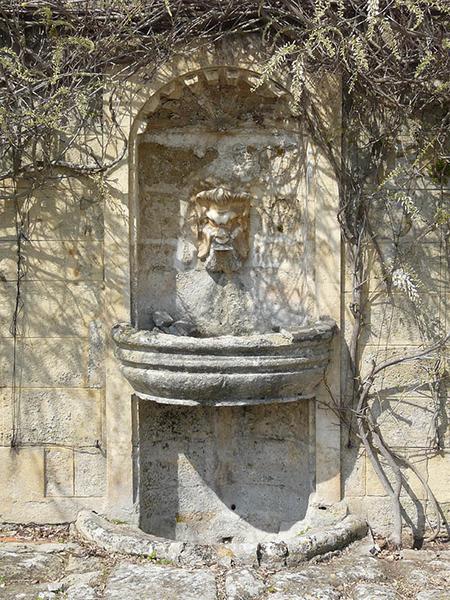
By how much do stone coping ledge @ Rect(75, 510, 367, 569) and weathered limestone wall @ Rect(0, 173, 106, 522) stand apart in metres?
0.30

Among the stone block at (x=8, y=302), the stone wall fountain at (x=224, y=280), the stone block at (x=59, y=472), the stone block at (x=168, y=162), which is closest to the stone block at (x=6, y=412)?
the stone block at (x=59, y=472)

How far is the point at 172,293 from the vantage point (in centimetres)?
447

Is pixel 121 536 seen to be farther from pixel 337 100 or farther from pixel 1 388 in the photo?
pixel 337 100

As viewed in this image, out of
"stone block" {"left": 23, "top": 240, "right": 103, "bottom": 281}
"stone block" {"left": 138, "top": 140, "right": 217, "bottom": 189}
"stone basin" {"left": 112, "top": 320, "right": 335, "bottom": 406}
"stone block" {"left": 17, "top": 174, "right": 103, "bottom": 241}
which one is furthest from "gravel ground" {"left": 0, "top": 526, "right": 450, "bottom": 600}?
"stone block" {"left": 138, "top": 140, "right": 217, "bottom": 189}

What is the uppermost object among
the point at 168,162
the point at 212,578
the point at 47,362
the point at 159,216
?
the point at 168,162

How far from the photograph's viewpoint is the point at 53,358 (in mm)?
4281

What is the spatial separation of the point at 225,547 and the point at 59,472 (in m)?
1.07

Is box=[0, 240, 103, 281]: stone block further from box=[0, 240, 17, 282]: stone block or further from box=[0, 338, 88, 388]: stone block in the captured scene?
box=[0, 338, 88, 388]: stone block

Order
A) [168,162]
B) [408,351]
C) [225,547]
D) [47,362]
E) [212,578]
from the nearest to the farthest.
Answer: [212,578], [225,547], [408,351], [47,362], [168,162]

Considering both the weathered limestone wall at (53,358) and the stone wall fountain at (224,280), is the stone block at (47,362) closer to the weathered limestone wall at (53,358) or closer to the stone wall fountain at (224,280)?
the weathered limestone wall at (53,358)

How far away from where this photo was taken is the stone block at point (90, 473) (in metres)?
4.30

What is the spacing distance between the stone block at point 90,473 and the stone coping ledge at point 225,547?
213 mm

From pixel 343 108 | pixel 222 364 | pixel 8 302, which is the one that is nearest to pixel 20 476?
pixel 8 302

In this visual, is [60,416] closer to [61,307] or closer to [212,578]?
[61,307]
